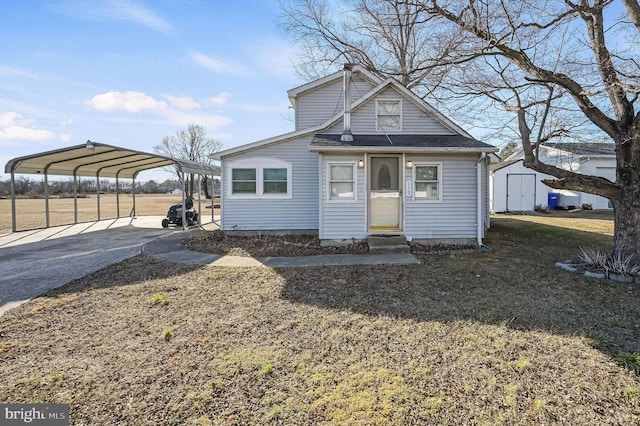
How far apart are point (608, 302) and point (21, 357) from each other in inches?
317

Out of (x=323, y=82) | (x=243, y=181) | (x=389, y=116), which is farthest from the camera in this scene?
(x=323, y=82)

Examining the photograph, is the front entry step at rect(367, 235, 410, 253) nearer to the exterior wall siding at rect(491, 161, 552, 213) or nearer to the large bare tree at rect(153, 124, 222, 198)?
the exterior wall siding at rect(491, 161, 552, 213)

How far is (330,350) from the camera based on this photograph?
354 centimetres

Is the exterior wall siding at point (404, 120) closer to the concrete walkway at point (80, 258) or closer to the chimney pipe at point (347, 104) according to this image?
the chimney pipe at point (347, 104)

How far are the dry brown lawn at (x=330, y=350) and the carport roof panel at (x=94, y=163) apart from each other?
779 cm

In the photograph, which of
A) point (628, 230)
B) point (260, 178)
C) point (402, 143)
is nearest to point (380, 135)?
point (402, 143)

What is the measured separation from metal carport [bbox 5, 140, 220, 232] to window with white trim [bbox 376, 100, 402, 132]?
24.8 feet

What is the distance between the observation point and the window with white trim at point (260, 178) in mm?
10539

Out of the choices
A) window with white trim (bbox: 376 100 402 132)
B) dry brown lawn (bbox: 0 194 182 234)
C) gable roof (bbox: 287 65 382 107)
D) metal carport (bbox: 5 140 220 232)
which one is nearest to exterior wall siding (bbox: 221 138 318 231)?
window with white trim (bbox: 376 100 402 132)

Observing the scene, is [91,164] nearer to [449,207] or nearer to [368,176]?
[368,176]

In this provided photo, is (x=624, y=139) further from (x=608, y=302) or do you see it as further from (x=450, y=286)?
(x=450, y=286)

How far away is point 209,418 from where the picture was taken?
251 centimetres

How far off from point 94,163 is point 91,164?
0.28 metres

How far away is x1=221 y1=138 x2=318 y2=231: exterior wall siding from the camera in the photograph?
10578 millimetres
